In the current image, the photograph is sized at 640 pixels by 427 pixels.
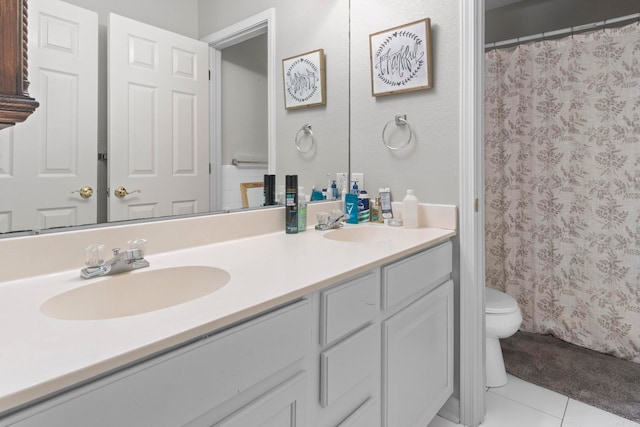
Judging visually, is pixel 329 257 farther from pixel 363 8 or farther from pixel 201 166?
pixel 363 8

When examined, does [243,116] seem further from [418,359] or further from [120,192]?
[418,359]

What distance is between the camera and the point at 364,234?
168cm

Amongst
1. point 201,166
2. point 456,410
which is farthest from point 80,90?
point 456,410

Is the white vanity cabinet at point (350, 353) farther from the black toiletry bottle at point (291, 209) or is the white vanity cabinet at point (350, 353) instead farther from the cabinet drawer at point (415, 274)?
the black toiletry bottle at point (291, 209)

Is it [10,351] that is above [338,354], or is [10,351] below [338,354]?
above

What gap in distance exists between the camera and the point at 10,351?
520 mm

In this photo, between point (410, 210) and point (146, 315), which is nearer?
point (146, 315)

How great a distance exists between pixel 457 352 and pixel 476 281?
32cm

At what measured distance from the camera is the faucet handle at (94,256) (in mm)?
922

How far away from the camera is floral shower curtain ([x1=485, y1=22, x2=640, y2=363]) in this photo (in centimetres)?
212

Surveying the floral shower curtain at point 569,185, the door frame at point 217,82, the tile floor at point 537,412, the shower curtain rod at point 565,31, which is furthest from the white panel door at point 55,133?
the shower curtain rod at point 565,31

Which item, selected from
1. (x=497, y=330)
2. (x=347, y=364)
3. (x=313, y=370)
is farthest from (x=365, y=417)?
(x=497, y=330)

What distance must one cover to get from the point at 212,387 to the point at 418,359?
2.88ft

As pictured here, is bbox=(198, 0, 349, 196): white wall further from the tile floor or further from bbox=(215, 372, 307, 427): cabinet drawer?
the tile floor
